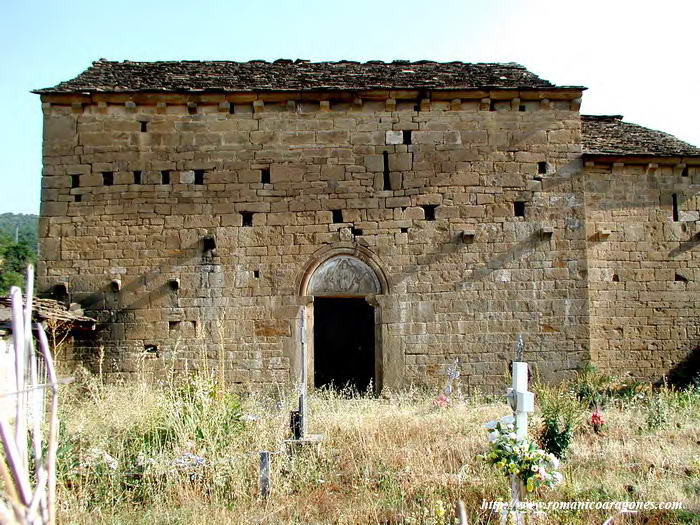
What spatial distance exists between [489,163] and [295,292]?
14.0 ft

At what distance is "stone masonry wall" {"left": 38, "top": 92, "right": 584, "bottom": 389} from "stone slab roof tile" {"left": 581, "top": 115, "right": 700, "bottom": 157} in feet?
4.48

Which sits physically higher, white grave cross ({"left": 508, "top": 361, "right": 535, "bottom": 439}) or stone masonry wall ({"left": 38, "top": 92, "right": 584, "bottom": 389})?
stone masonry wall ({"left": 38, "top": 92, "right": 584, "bottom": 389})

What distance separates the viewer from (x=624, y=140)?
13.1 meters

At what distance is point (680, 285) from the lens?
40.8 ft

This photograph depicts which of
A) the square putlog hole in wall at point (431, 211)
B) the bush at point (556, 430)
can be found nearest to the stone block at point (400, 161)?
the square putlog hole in wall at point (431, 211)

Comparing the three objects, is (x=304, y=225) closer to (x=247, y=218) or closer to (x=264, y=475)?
(x=247, y=218)

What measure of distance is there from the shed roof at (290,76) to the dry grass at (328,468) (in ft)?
20.1

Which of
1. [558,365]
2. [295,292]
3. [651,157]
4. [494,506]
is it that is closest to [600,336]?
[558,365]

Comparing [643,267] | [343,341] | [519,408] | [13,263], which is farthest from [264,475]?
[13,263]

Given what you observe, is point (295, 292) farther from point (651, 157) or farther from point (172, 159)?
point (651, 157)

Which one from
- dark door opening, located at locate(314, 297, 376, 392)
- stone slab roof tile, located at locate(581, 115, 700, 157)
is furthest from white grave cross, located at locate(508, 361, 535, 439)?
dark door opening, located at locate(314, 297, 376, 392)

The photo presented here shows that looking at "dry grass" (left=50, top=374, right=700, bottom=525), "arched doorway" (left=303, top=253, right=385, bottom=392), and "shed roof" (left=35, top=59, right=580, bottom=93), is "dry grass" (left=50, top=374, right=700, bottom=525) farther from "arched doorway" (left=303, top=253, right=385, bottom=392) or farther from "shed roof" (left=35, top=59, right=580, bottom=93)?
"arched doorway" (left=303, top=253, right=385, bottom=392)

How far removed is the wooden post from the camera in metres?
5.76

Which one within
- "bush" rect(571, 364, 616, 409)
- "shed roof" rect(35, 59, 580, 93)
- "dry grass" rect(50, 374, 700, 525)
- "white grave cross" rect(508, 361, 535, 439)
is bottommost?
"dry grass" rect(50, 374, 700, 525)
